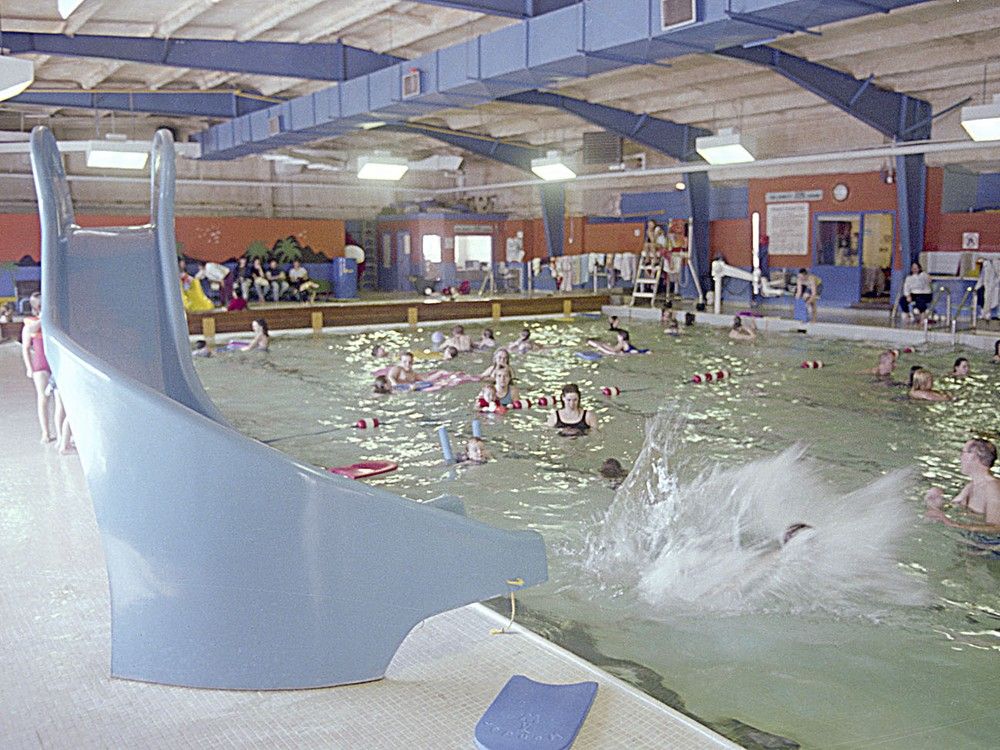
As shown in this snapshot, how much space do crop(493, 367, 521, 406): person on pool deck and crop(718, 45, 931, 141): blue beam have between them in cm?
545

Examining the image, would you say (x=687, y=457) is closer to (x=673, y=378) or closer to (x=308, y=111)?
(x=673, y=378)

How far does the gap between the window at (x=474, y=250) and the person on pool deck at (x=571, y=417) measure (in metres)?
20.2

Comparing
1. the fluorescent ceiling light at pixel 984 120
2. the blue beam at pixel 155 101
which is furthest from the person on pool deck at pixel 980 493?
the blue beam at pixel 155 101

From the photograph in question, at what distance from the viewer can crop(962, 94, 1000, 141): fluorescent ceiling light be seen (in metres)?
12.4

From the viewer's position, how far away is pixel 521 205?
30.6 meters

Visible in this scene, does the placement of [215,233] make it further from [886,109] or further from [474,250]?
[886,109]

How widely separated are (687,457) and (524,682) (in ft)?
17.4

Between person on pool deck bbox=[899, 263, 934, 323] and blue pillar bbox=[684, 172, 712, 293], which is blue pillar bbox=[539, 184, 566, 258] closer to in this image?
blue pillar bbox=[684, 172, 712, 293]

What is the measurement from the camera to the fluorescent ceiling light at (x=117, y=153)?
658 inches

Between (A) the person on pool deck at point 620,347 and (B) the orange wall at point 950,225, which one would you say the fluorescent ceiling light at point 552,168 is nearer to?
(A) the person on pool deck at point 620,347

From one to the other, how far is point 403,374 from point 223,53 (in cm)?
523

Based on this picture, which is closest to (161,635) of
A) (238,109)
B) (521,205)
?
(238,109)

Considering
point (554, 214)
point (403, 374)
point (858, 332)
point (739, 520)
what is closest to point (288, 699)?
point (739, 520)

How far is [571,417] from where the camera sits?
380 inches
